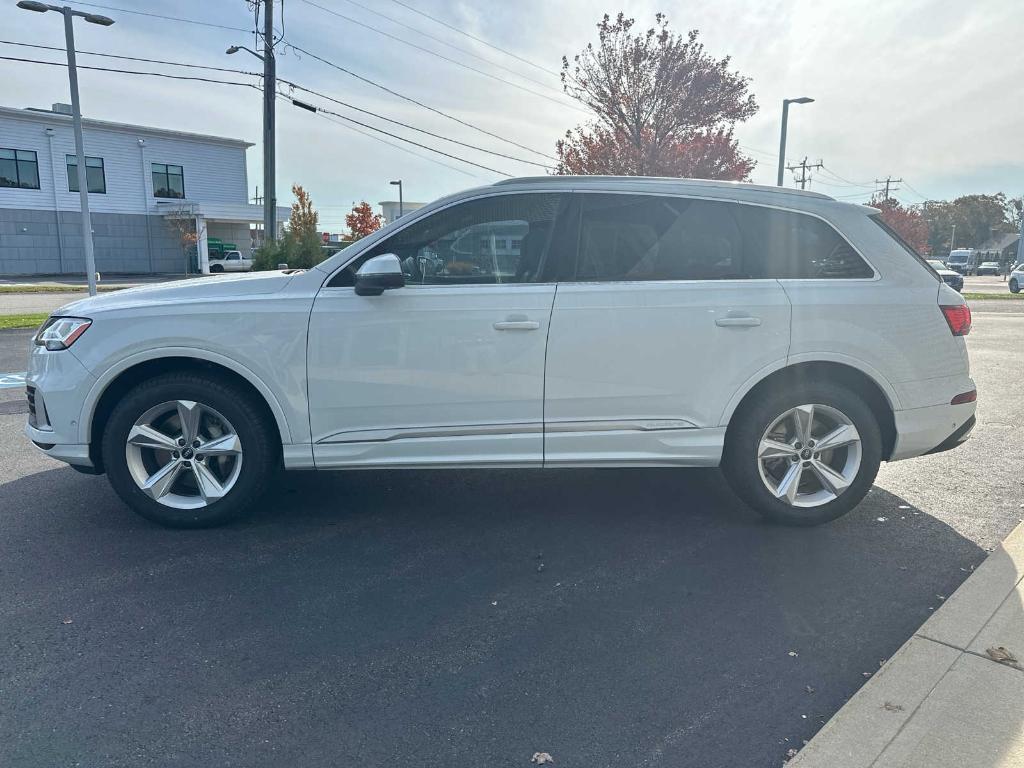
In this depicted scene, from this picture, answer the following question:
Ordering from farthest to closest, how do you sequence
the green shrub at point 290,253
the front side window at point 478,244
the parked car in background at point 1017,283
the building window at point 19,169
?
the building window at point 19,169 → the parked car in background at point 1017,283 → the green shrub at point 290,253 → the front side window at point 478,244

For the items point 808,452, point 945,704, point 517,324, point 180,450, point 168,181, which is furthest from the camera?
point 168,181

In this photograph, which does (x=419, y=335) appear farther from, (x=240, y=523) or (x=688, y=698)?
(x=688, y=698)

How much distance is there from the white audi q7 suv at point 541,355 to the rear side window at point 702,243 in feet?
0.04

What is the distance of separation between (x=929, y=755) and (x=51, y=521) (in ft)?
14.4

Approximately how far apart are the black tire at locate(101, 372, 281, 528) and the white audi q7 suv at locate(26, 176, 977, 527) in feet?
0.04

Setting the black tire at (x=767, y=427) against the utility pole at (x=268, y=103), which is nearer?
the black tire at (x=767, y=427)

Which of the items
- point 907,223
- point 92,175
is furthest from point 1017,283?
point 92,175

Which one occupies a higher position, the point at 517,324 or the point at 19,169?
the point at 19,169

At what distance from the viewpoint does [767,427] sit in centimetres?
408

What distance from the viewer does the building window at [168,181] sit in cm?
4322

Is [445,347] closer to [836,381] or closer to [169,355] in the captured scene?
[169,355]

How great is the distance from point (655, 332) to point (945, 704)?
211cm

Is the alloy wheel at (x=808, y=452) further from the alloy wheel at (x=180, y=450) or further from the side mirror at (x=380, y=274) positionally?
the alloy wheel at (x=180, y=450)

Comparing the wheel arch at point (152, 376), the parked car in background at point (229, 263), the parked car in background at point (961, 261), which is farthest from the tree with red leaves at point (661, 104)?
the parked car in background at point (961, 261)
